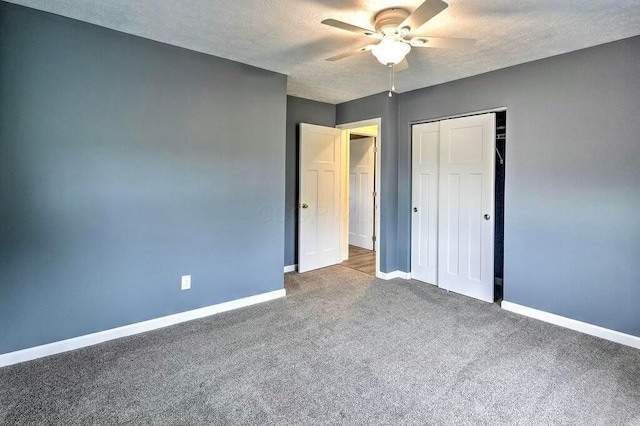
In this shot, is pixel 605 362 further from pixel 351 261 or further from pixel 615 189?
pixel 351 261

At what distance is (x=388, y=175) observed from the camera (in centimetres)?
452

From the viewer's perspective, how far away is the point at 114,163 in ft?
9.02

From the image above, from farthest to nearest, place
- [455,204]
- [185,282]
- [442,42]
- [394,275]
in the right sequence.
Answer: [394,275]
[455,204]
[185,282]
[442,42]

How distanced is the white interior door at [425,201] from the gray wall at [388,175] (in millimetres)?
233

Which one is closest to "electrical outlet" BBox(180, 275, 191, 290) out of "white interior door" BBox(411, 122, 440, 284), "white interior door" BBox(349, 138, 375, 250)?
"white interior door" BBox(411, 122, 440, 284)

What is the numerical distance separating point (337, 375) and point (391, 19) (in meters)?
2.40

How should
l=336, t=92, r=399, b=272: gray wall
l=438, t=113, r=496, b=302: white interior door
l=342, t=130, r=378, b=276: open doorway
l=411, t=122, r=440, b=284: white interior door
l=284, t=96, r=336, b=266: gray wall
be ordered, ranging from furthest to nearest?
l=342, t=130, r=378, b=276: open doorway, l=284, t=96, r=336, b=266: gray wall, l=336, t=92, r=399, b=272: gray wall, l=411, t=122, r=440, b=284: white interior door, l=438, t=113, r=496, b=302: white interior door

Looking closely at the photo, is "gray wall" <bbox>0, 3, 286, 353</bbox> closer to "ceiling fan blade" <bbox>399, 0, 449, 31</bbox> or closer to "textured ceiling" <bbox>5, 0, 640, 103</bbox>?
"textured ceiling" <bbox>5, 0, 640, 103</bbox>

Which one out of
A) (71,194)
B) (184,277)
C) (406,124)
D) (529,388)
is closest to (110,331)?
(184,277)

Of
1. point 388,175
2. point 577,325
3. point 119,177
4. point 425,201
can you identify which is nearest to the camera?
point 119,177

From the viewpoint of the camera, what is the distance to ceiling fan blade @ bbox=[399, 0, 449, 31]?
5.79 feet

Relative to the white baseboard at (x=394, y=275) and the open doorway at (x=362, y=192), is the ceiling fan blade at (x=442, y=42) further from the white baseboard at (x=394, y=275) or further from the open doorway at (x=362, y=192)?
the open doorway at (x=362, y=192)

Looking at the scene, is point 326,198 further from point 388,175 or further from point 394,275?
point 394,275

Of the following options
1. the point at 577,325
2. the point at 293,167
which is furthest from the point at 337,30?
the point at 577,325
